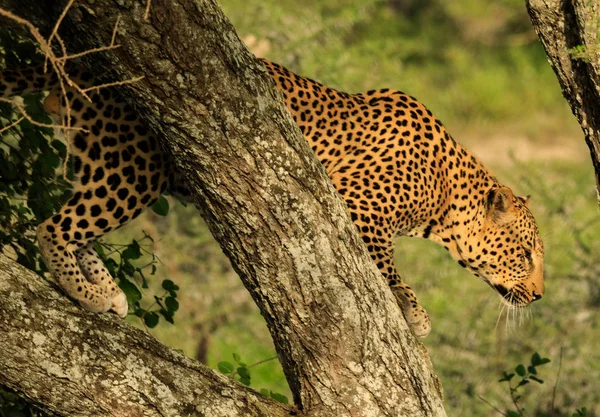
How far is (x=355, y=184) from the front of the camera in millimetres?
7016

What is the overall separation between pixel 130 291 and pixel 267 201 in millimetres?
1851

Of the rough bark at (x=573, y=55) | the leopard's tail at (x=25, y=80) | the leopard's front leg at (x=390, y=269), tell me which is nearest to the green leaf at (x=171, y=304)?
the leopard's front leg at (x=390, y=269)

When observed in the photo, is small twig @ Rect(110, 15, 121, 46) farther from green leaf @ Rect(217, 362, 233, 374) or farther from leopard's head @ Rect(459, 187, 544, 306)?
leopard's head @ Rect(459, 187, 544, 306)

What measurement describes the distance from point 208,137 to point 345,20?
10.8 m

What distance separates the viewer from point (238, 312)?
52.0 ft

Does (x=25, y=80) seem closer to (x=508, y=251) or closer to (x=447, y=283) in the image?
(x=508, y=251)

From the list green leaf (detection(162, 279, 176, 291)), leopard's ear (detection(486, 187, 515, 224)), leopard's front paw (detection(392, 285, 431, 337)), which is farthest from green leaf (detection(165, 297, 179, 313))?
leopard's ear (detection(486, 187, 515, 224))

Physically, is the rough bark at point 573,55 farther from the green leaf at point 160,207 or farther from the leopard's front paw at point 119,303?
the leopard's front paw at point 119,303

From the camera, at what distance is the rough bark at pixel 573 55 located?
558 cm

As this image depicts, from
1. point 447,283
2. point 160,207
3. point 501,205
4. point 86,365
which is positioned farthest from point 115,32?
point 447,283

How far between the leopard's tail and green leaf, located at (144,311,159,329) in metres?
1.50

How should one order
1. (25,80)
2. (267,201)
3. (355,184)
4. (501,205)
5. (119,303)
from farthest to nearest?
→ (501,205)
(355,184)
(119,303)
(25,80)
(267,201)

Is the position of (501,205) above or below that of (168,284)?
above

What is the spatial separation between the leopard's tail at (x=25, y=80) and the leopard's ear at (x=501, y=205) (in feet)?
9.63
